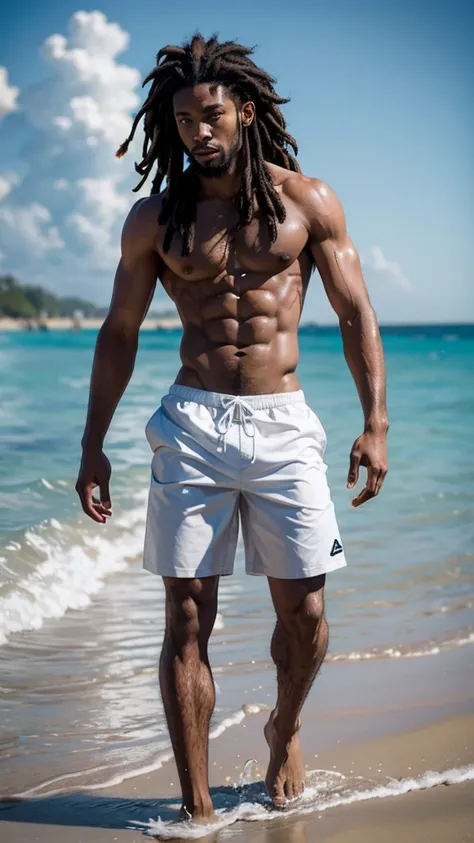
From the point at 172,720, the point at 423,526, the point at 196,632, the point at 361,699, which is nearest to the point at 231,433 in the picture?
the point at 196,632

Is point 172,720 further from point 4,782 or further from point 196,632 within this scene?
point 4,782

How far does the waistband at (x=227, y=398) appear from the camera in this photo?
3.39m

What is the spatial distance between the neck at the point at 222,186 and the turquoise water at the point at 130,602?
1727mm

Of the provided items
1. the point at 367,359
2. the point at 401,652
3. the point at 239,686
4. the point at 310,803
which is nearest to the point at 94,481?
the point at 367,359

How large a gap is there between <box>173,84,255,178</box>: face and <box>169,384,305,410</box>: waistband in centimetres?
59

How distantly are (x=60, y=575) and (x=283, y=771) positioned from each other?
12.0 feet

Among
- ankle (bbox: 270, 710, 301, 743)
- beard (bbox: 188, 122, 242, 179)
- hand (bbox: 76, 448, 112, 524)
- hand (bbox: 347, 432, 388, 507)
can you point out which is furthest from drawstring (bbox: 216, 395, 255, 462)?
ankle (bbox: 270, 710, 301, 743)

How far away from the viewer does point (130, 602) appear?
6.30m

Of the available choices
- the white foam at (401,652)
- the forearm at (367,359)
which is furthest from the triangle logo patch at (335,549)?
the white foam at (401,652)

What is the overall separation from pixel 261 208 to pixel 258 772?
167 centimetres

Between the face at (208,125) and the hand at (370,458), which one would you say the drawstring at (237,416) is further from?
the face at (208,125)

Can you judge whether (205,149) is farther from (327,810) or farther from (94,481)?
(327,810)

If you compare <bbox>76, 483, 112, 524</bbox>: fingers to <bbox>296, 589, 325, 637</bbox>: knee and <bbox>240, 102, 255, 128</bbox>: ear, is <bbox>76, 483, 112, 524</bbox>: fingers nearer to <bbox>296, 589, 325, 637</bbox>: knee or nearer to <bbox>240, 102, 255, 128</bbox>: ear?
<bbox>296, 589, 325, 637</bbox>: knee

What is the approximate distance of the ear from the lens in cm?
352
